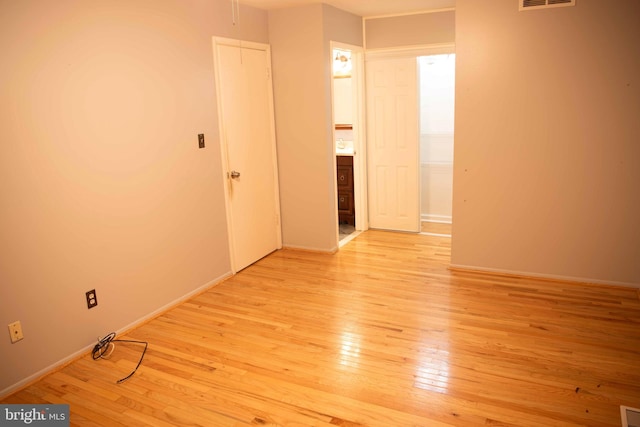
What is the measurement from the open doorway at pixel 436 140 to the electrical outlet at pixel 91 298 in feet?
12.3

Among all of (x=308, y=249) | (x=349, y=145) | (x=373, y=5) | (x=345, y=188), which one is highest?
(x=373, y=5)

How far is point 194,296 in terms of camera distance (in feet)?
12.9

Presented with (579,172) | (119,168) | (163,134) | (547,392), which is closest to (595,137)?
(579,172)

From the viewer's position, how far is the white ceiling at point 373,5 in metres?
4.31

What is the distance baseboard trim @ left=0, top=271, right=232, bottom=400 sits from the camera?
8.70 feet

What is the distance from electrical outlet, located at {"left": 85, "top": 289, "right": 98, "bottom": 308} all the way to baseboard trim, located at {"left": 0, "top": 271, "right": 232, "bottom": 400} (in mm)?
267

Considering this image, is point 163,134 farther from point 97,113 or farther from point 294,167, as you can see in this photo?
point 294,167

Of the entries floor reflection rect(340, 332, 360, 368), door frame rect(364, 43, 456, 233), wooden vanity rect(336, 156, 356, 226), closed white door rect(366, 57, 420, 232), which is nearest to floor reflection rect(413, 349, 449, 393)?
floor reflection rect(340, 332, 360, 368)

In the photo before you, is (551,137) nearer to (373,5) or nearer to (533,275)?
(533,275)

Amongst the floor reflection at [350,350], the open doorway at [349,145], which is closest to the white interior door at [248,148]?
the open doorway at [349,145]

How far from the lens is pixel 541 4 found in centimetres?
358

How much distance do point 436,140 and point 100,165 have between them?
4.15m

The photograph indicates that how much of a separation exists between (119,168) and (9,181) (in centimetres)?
73

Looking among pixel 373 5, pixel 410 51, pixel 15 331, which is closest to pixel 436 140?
pixel 410 51
